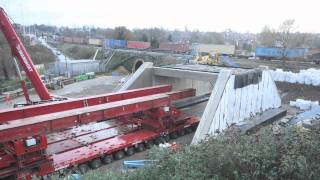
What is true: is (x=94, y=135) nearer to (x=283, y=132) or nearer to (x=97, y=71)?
(x=283, y=132)

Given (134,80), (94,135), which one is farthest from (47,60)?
(94,135)

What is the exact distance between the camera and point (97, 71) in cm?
4488

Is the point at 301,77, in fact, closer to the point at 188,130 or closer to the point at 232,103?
the point at 232,103

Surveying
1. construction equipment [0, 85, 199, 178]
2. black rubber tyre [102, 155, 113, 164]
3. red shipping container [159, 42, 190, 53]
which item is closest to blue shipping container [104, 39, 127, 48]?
red shipping container [159, 42, 190, 53]

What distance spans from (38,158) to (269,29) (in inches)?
2615

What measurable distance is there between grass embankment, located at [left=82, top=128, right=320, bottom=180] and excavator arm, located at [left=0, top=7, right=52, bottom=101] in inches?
504

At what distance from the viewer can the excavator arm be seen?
52.5ft

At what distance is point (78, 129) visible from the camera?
15.0 metres

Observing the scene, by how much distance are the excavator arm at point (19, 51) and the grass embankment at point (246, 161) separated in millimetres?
12802

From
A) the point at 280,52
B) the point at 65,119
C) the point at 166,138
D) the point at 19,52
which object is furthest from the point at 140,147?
the point at 280,52

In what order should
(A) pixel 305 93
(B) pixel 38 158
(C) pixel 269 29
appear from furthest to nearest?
(C) pixel 269 29 < (A) pixel 305 93 < (B) pixel 38 158

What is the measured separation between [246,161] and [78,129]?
37.3 ft

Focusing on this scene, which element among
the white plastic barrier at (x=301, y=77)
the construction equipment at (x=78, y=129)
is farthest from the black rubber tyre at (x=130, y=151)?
the white plastic barrier at (x=301, y=77)

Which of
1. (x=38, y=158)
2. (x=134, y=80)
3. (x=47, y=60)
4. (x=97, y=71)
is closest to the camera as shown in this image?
(x=38, y=158)
